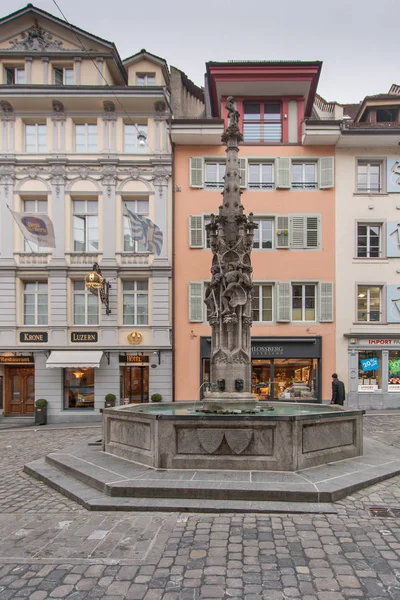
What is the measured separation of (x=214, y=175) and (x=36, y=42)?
10.8 meters

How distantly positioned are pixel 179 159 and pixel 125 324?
337 inches

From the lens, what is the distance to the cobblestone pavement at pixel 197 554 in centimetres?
397

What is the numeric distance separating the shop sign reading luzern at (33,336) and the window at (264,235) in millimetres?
10983

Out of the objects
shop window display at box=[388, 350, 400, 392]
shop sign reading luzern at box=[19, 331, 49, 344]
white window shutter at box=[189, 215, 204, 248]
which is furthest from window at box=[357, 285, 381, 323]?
shop sign reading luzern at box=[19, 331, 49, 344]

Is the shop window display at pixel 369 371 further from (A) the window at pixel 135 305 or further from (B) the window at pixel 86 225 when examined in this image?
(B) the window at pixel 86 225

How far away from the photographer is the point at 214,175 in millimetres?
20438

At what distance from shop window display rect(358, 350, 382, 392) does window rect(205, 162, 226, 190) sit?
10898 millimetres

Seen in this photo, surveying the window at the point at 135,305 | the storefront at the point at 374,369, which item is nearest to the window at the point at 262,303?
the storefront at the point at 374,369

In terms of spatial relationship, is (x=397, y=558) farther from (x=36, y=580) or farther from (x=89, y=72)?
(x=89, y=72)

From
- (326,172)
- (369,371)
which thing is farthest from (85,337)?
(326,172)

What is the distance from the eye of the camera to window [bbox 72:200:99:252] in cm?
1962

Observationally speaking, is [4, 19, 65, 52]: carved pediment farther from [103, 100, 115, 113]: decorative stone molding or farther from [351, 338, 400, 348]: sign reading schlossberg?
[351, 338, 400, 348]: sign reading schlossberg

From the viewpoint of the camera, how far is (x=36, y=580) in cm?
416

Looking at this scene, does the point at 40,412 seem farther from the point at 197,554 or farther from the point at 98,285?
the point at 197,554
